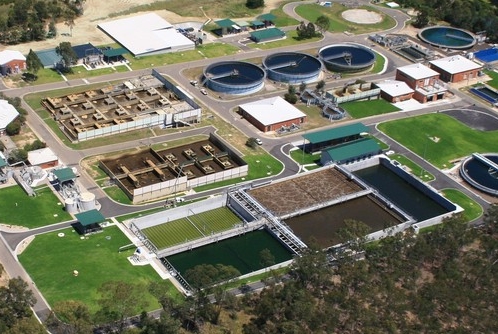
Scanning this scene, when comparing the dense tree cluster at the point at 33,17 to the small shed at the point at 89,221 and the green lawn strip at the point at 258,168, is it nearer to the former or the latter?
the green lawn strip at the point at 258,168

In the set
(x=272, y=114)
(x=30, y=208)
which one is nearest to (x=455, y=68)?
(x=272, y=114)

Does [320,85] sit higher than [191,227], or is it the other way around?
[320,85]

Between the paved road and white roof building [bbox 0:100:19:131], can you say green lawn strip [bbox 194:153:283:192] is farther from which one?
white roof building [bbox 0:100:19:131]

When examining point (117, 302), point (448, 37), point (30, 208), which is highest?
point (117, 302)

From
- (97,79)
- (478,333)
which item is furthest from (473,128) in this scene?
(97,79)

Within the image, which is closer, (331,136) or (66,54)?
(331,136)

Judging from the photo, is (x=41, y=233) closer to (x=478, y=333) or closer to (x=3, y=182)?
(x=3, y=182)

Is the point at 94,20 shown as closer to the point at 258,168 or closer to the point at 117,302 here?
the point at 258,168

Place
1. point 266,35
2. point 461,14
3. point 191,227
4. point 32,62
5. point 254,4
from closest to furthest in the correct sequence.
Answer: point 191,227
point 32,62
point 266,35
point 461,14
point 254,4
